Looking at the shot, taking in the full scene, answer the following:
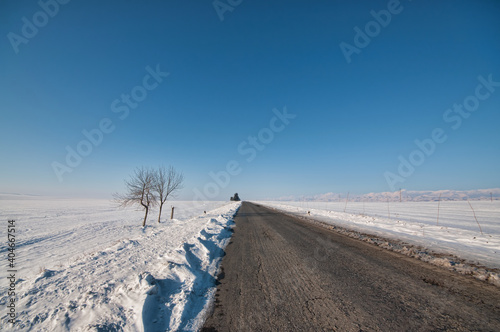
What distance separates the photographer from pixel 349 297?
11.1 feet

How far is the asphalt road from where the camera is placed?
265 cm

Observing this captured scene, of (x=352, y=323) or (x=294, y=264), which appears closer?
(x=352, y=323)

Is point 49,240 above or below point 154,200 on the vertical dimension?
below

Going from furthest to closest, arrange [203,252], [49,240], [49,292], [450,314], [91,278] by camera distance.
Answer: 1. [49,240]
2. [203,252]
3. [91,278]
4. [49,292]
5. [450,314]

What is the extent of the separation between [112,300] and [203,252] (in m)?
3.52

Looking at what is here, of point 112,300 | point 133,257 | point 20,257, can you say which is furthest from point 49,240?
point 112,300

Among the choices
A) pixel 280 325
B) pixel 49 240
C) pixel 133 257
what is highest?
pixel 280 325

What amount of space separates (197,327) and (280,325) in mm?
1207

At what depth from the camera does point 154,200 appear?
1912cm

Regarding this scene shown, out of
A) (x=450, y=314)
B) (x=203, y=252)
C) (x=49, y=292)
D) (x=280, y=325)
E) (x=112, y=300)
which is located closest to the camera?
(x=280, y=325)

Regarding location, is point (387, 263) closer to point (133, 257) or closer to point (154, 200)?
point (133, 257)

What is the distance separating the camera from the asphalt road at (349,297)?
8.70ft

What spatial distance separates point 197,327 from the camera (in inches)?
104

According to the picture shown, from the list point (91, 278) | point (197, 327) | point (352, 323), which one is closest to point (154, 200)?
point (91, 278)
